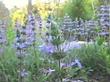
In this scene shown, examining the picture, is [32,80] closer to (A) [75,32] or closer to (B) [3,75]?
(B) [3,75]

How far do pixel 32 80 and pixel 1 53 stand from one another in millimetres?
816

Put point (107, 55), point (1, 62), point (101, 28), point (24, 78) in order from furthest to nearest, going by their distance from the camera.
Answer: point (101, 28)
point (107, 55)
point (1, 62)
point (24, 78)

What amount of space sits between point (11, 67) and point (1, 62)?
17 centimetres

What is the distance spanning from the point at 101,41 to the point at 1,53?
1.49 m

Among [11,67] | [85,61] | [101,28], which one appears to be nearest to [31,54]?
[11,67]

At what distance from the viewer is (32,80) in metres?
4.16

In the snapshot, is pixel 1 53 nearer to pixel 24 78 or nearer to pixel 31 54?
pixel 31 54

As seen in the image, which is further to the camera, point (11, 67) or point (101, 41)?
point (101, 41)

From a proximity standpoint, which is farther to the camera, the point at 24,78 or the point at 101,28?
the point at 101,28

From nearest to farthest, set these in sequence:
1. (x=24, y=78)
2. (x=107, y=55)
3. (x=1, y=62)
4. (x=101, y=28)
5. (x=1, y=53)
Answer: (x=24, y=78) < (x=1, y=62) < (x=1, y=53) < (x=107, y=55) < (x=101, y=28)

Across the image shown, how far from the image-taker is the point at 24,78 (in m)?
4.13

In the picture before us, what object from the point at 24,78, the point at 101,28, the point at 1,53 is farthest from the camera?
the point at 101,28


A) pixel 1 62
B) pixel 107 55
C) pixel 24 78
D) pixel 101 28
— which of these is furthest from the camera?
pixel 101 28

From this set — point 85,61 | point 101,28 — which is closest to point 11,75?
point 85,61
